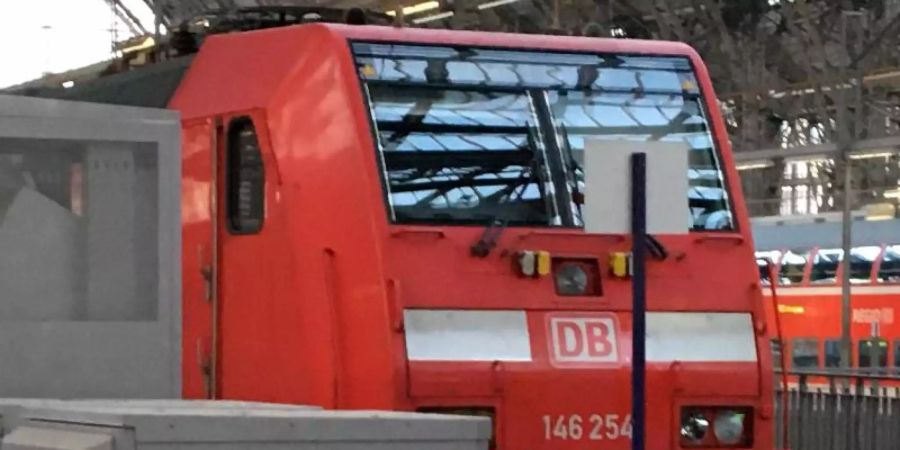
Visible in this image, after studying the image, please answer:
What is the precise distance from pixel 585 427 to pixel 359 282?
1.28 meters

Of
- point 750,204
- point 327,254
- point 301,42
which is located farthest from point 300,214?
point 750,204

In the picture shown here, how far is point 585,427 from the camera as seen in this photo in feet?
27.6

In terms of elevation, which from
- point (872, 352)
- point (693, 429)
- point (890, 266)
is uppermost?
point (693, 429)

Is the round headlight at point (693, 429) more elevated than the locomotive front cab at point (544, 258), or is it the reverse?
→ the locomotive front cab at point (544, 258)

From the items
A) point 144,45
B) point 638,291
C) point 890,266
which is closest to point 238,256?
point 144,45

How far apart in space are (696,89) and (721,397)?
1694 millimetres

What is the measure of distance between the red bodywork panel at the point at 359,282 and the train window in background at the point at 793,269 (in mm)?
24326

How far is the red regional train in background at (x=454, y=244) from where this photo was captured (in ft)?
26.8

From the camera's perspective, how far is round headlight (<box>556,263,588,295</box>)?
28.1 ft

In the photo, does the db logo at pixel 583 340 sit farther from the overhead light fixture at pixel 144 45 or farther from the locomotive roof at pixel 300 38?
the overhead light fixture at pixel 144 45

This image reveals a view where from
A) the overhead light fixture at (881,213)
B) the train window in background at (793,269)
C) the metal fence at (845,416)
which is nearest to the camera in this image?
the metal fence at (845,416)

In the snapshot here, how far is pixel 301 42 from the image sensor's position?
869 centimetres

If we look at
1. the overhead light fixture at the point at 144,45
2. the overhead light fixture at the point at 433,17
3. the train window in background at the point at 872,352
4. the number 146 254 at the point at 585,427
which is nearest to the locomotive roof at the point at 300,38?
the overhead light fixture at the point at 144,45

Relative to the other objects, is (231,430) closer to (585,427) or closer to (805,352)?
(585,427)
